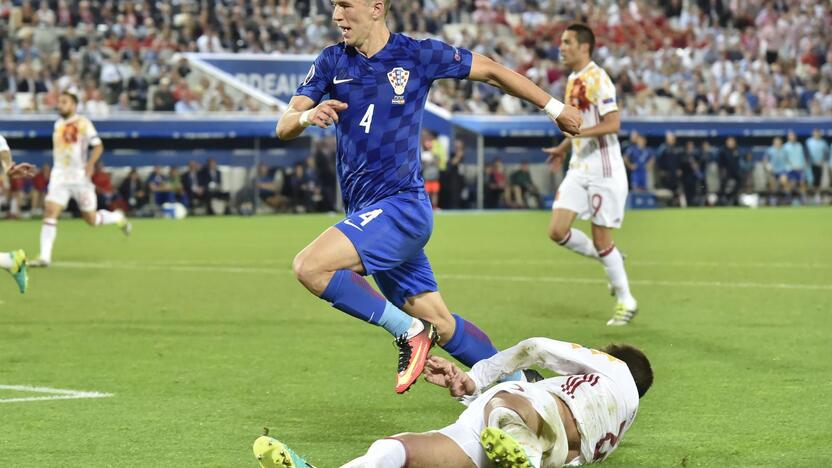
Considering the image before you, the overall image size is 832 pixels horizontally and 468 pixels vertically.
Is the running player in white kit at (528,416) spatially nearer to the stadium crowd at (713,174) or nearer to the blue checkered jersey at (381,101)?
the blue checkered jersey at (381,101)

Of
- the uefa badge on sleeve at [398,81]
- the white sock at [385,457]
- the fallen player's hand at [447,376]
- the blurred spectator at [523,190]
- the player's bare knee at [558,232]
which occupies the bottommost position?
the blurred spectator at [523,190]

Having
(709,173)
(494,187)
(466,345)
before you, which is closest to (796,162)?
(709,173)

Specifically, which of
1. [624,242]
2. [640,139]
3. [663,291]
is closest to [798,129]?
[640,139]

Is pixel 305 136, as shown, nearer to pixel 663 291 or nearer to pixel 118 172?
pixel 118 172

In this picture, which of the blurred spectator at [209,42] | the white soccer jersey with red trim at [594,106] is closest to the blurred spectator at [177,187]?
the blurred spectator at [209,42]

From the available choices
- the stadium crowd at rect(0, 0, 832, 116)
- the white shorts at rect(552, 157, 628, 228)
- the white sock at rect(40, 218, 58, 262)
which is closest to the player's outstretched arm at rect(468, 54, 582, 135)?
the white shorts at rect(552, 157, 628, 228)

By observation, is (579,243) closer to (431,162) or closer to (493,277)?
(493,277)

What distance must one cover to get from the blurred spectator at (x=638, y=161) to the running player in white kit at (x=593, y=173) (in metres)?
22.4

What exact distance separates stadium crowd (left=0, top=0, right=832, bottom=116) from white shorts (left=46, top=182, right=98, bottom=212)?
11.3 m

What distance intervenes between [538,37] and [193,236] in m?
18.3

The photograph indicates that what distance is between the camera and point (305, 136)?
34.8 metres

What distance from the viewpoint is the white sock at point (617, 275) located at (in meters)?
13.3

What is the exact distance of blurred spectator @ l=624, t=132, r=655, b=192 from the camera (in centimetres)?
3650

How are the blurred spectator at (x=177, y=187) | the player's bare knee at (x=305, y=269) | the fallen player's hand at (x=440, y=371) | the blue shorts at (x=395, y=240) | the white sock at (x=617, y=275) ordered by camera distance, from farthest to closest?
the blurred spectator at (x=177, y=187) < the white sock at (x=617, y=275) < the blue shorts at (x=395, y=240) < the player's bare knee at (x=305, y=269) < the fallen player's hand at (x=440, y=371)
